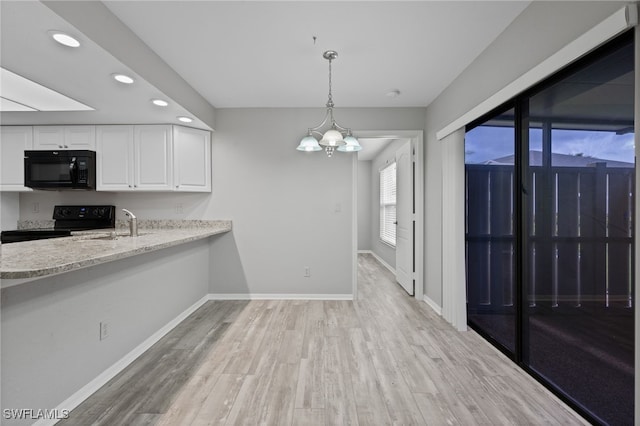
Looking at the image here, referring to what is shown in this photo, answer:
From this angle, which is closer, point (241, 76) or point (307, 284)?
point (241, 76)

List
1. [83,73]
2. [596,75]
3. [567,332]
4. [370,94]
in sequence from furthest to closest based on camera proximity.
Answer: [370,94], [83,73], [567,332], [596,75]

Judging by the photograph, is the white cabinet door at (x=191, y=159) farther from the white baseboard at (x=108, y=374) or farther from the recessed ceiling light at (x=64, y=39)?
the recessed ceiling light at (x=64, y=39)

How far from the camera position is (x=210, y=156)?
3.81 metres

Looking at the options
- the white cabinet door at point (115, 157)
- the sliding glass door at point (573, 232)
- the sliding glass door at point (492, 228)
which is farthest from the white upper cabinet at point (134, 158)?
the sliding glass door at point (573, 232)

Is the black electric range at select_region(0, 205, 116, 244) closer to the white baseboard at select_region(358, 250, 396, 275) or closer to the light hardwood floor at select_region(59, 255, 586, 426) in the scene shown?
the light hardwood floor at select_region(59, 255, 586, 426)

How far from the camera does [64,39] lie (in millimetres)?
1708

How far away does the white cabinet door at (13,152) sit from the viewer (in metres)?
3.49

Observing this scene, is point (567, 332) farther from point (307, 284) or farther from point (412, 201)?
point (307, 284)

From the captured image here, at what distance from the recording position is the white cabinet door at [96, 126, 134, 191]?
3482mm

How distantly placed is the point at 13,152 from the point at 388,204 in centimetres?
569

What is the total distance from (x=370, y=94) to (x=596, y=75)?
2101 mm

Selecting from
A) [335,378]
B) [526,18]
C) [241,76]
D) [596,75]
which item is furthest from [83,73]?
[596,75]

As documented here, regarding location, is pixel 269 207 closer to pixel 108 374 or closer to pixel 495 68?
pixel 108 374

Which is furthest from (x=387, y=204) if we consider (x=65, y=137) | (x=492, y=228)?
(x=65, y=137)
